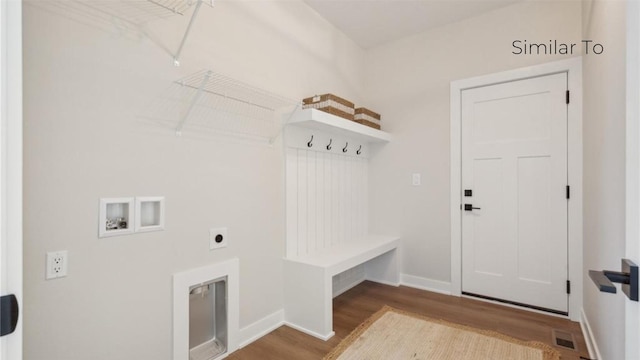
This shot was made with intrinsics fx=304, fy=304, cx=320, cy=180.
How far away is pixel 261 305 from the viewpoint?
89.1 inches

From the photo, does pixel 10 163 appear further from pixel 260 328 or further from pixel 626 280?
pixel 260 328

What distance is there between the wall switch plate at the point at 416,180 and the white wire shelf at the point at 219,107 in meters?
1.57

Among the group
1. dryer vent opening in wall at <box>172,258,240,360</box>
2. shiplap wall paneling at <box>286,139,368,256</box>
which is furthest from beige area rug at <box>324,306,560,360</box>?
shiplap wall paneling at <box>286,139,368,256</box>

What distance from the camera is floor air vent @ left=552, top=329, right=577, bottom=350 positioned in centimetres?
211

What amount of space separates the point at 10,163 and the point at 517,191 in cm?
324

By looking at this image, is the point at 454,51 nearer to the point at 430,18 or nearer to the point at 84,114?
the point at 430,18

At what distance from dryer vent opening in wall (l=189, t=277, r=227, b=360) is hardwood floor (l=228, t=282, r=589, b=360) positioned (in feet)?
0.47

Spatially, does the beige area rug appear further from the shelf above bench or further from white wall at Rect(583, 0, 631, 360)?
the shelf above bench

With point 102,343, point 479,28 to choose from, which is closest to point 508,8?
point 479,28

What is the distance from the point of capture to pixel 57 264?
51.8 inches

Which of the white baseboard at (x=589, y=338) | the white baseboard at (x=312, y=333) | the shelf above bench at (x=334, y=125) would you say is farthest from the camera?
the shelf above bench at (x=334, y=125)

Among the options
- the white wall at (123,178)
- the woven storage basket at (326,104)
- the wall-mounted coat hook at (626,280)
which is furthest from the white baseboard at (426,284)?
the wall-mounted coat hook at (626,280)

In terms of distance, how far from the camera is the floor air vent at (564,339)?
6.91ft

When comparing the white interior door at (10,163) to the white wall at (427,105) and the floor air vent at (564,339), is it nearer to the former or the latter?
the floor air vent at (564,339)
